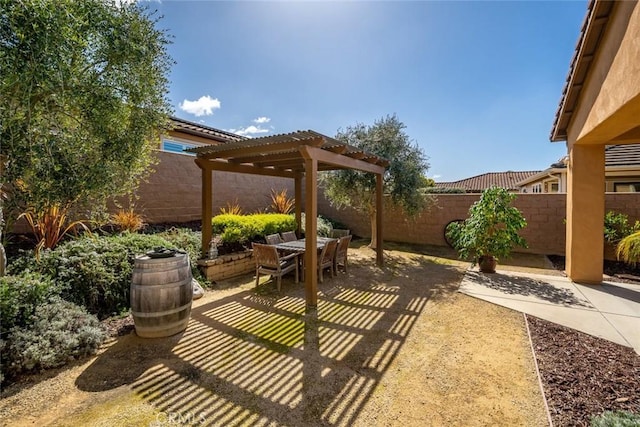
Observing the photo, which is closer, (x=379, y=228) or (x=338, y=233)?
(x=379, y=228)

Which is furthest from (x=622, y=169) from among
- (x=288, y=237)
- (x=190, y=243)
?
(x=190, y=243)

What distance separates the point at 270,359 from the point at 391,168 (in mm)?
6971

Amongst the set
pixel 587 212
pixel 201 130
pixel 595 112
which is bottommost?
pixel 587 212

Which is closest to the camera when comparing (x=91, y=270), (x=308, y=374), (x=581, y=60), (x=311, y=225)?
(x=308, y=374)

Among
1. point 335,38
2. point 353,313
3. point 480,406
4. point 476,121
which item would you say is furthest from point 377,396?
point 476,121

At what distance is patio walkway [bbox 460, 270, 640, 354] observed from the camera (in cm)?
365

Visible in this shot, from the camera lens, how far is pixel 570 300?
15.3ft

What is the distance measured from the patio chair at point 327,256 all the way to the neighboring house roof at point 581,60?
524cm

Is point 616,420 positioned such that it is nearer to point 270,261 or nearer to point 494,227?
point 270,261

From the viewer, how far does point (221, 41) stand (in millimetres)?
7180

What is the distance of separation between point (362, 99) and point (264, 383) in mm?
8819

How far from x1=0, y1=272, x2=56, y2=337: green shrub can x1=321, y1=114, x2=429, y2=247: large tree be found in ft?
23.7

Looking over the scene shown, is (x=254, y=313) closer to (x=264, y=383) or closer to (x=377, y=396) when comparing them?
(x=264, y=383)

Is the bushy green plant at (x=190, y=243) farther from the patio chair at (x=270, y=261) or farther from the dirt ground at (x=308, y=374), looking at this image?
the dirt ground at (x=308, y=374)
